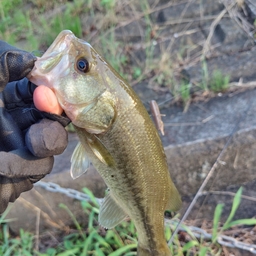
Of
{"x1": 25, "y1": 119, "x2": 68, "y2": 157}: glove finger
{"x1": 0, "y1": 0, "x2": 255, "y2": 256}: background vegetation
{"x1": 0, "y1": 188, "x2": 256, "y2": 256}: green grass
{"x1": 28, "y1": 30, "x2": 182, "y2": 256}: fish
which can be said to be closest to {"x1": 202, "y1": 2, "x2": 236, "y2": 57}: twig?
{"x1": 0, "y1": 0, "x2": 255, "y2": 256}: background vegetation

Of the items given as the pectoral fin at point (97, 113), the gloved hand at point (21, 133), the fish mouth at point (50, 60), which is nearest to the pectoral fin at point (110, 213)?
the gloved hand at point (21, 133)

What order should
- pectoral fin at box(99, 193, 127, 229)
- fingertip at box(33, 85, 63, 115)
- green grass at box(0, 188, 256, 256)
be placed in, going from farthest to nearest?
green grass at box(0, 188, 256, 256) → pectoral fin at box(99, 193, 127, 229) → fingertip at box(33, 85, 63, 115)

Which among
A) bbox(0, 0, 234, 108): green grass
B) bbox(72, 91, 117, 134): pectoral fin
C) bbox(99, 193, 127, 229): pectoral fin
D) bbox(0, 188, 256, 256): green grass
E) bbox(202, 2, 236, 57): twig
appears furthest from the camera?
bbox(202, 2, 236, 57): twig

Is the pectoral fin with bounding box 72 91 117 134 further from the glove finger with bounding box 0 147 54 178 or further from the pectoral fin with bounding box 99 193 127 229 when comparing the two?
the pectoral fin with bounding box 99 193 127 229

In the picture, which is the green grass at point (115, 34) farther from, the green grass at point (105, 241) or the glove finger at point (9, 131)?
the glove finger at point (9, 131)

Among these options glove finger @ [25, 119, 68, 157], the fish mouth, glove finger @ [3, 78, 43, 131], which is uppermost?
the fish mouth

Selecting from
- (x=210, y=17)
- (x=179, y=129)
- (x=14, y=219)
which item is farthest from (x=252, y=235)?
(x=210, y=17)

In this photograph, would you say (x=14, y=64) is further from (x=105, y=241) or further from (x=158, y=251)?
(x=105, y=241)
